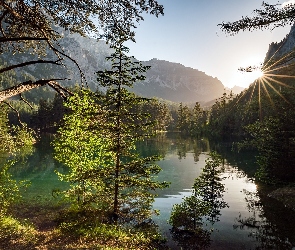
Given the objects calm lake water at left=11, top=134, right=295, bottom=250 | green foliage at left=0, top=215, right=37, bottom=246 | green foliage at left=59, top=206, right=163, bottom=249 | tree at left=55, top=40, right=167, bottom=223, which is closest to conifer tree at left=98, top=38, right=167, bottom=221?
tree at left=55, top=40, right=167, bottom=223

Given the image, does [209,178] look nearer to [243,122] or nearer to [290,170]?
[290,170]

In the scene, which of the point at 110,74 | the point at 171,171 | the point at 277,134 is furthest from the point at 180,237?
the point at 171,171

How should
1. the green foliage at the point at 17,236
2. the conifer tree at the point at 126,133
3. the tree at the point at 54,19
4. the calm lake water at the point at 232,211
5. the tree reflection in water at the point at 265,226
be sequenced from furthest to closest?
the calm lake water at the point at 232,211 → the tree reflection in water at the point at 265,226 → the conifer tree at the point at 126,133 → the green foliage at the point at 17,236 → the tree at the point at 54,19

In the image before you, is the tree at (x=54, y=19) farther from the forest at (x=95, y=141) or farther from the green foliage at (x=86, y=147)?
the green foliage at (x=86, y=147)

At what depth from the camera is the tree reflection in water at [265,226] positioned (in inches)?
587

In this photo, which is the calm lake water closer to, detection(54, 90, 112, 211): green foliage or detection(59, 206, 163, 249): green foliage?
detection(59, 206, 163, 249): green foliage

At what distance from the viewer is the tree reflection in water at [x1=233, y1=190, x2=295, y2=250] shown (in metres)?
14.9

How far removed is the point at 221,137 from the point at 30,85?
294 feet

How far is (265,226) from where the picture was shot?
17.6m

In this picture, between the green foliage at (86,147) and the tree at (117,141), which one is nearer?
the green foliage at (86,147)

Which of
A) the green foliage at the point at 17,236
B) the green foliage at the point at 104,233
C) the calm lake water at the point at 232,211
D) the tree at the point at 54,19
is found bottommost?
the calm lake water at the point at 232,211

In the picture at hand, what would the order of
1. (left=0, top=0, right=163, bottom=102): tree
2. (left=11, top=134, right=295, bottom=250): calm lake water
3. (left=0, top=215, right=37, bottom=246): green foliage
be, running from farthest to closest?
1. (left=11, top=134, right=295, bottom=250): calm lake water
2. (left=0, top=215, right=37, bottom=246): green foliage
3. (left=0, top=0, right=163, bottom=102): tree

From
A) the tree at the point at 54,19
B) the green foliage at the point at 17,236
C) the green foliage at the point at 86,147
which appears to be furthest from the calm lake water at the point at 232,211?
the tree at the point at 54,19

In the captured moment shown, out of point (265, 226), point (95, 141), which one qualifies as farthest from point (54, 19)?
point (265, 226)
